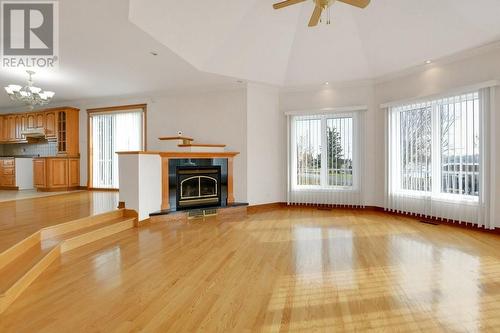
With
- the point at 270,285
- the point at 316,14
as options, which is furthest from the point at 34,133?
the point at 270,285

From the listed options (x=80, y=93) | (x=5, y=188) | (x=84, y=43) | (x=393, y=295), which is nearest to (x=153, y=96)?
(x=80, y=93)

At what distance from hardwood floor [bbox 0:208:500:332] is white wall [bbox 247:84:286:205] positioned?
2066mm

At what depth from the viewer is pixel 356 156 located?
19.5 feet

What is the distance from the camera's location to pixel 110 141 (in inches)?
296

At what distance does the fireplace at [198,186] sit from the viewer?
5.40 meters

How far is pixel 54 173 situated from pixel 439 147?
897cm

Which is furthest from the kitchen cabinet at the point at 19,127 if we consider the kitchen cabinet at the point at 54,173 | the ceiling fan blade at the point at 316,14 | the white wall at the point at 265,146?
the ceiling fan blade at the point at 316,14

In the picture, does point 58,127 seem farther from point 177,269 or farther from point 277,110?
point 177,269

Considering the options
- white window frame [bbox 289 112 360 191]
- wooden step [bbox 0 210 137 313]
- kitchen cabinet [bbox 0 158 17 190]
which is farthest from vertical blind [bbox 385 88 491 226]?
kitchen cabinet [bbox 0 158 17 190]

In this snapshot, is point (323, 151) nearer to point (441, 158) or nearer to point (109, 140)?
point (441, 158)

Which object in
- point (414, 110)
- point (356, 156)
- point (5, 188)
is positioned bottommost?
point (5, 188)

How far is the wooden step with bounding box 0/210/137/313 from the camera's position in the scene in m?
2.26

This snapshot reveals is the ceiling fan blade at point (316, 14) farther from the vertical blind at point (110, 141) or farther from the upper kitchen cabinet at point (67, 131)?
the upper kitchen cabinet at point (67, 131)

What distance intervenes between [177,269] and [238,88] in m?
4.28
